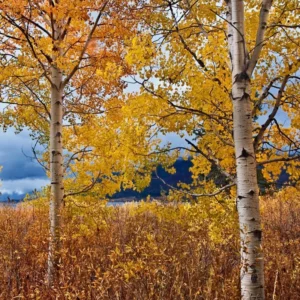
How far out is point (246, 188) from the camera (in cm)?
318

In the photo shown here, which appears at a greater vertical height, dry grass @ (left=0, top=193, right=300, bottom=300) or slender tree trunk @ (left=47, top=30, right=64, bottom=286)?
slender tree trunk @ (left=47, top=30, right=64, bottom=286)

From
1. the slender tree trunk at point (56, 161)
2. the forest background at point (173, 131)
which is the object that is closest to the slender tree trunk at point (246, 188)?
the forest background at point (173, 131)

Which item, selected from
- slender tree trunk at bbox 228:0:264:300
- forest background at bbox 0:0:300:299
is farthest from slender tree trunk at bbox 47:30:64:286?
slender tree trunk at bbox 228:0:264:300

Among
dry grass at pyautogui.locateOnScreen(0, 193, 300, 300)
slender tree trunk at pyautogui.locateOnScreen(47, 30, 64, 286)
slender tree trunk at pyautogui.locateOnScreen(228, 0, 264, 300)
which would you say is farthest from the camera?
slender tree trunk at pyautogui.locateOnScreen(47, 30, 64, 286)

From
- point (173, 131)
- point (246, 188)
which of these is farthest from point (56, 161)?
point (246, 188)

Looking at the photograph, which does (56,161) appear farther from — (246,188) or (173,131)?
(246,188)

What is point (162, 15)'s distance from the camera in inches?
163

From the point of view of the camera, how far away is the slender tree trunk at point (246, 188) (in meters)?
3.14

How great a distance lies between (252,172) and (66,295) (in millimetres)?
1782

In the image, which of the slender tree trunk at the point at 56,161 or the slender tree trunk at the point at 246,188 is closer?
the slender tree trunk at the point at 246,188

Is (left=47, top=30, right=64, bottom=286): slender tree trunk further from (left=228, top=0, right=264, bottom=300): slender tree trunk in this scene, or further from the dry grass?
(left=228, top=0, right=264, bottom=300): slender tree trunk

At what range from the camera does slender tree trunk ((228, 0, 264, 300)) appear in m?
3.14

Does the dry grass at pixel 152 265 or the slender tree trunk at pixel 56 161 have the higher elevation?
the slender tree trunk at pixel 56 161

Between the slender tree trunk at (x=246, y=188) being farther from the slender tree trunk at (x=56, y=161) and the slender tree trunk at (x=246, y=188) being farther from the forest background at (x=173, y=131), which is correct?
the slender tree trunk at (x=56, y=161)
